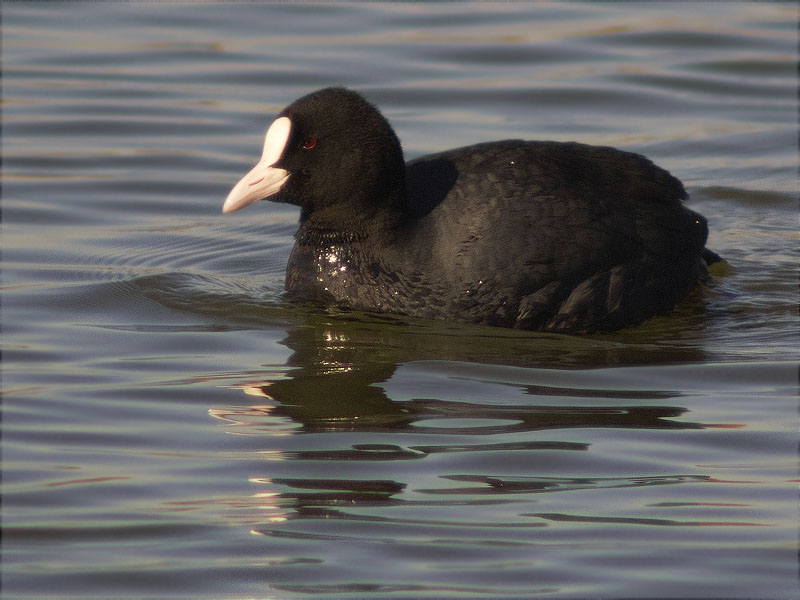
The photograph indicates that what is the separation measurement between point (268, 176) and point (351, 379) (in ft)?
3.64

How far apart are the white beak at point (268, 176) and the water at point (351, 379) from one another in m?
0.60

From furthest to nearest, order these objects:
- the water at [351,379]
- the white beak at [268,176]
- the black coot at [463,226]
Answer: the white beak at [268,176]
the black coot at [463,226]
the water at [351,379]

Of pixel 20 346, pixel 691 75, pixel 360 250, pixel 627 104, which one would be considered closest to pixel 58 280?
pixel 20 346

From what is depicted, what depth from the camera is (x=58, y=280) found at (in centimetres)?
721

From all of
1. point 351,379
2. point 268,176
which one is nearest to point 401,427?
point 351,379

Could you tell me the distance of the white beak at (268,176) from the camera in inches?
251

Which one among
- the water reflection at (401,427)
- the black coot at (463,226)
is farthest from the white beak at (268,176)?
the water reflection at (401,427)

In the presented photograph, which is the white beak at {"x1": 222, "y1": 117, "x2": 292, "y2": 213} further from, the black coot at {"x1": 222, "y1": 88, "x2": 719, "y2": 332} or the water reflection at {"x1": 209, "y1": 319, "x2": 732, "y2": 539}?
the water reflection at {"x1": 209, "y1": 319, "x2": 732, "y2": 539}

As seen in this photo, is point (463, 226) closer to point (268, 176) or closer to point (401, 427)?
point (268, 176)

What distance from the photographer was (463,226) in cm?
621

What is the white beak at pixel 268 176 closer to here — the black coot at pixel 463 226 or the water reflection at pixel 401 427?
the black coot at pixel 463 226

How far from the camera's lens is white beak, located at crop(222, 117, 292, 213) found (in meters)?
6.38

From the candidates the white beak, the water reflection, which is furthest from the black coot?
the water reflection

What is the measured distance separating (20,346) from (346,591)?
8.94 feet
